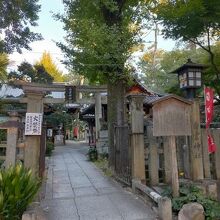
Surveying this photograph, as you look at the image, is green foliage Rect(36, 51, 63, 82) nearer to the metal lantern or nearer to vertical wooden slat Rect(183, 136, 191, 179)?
the metal lantern

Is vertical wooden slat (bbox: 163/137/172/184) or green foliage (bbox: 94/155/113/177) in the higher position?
vertical wooden slat (bbox: 163/137/172/184)

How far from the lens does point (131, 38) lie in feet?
42.4

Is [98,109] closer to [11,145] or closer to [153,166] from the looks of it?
[153,166]

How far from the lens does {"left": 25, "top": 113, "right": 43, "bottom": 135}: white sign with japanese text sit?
8.42 metres

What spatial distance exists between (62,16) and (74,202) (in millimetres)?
9213

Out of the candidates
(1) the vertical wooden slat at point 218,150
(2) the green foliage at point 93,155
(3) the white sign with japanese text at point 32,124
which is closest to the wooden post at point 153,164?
(1) the vertical wooden slat at point 218,150

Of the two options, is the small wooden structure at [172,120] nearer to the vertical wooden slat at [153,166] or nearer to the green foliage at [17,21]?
the vertical wooden slat at [153,166]

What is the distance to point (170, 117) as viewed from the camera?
7.69 m

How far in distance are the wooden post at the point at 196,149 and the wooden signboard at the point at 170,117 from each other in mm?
482

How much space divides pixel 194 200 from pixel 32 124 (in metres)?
4.58

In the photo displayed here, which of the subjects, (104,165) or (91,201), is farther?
(104,165)

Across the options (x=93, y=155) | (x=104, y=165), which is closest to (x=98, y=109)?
(x=93, y=155)

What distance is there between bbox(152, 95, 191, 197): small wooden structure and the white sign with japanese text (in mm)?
3221

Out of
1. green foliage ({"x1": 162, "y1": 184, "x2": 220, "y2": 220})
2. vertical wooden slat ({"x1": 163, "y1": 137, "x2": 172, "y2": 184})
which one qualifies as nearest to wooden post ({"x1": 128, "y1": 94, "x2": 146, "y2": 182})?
vertical wooden slat ({"x1": 163, "y1": 137, "x2": 172, "y2": 184})
